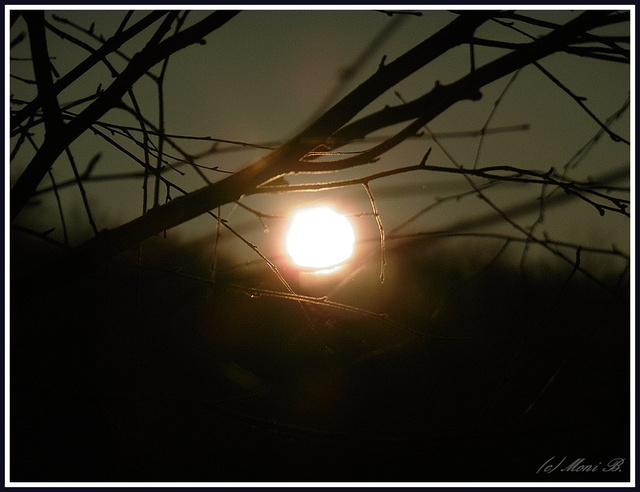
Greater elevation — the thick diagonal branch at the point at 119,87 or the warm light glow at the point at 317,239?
the thick diagonal branch at the point at 119,87

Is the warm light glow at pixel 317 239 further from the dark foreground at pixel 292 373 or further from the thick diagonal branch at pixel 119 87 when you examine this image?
the thick diagonal branch at pixel 119 87

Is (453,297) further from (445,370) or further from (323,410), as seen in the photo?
(445,370)

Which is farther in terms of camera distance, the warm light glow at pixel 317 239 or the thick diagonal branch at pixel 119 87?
the warm light glow at pixel 317 239

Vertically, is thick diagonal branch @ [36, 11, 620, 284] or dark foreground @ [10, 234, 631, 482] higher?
thick diagonal branch @ [36, 11, 620, 284]

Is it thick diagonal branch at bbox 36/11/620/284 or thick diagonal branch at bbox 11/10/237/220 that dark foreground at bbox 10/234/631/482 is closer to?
thick diagonal branch at bbox 36/11/620/284

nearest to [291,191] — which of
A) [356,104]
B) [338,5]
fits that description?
[356,104]

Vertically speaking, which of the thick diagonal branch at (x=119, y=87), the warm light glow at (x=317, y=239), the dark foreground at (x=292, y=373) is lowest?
the dark foreground at (x=292, y=373)

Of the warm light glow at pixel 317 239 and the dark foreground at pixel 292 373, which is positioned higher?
the warm light glow at pixel 317 239

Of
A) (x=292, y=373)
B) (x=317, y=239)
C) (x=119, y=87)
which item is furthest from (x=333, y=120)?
(x=292, y=373)

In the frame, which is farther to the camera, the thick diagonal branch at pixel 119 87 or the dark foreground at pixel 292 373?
the dark foreground at pixel 292 373
